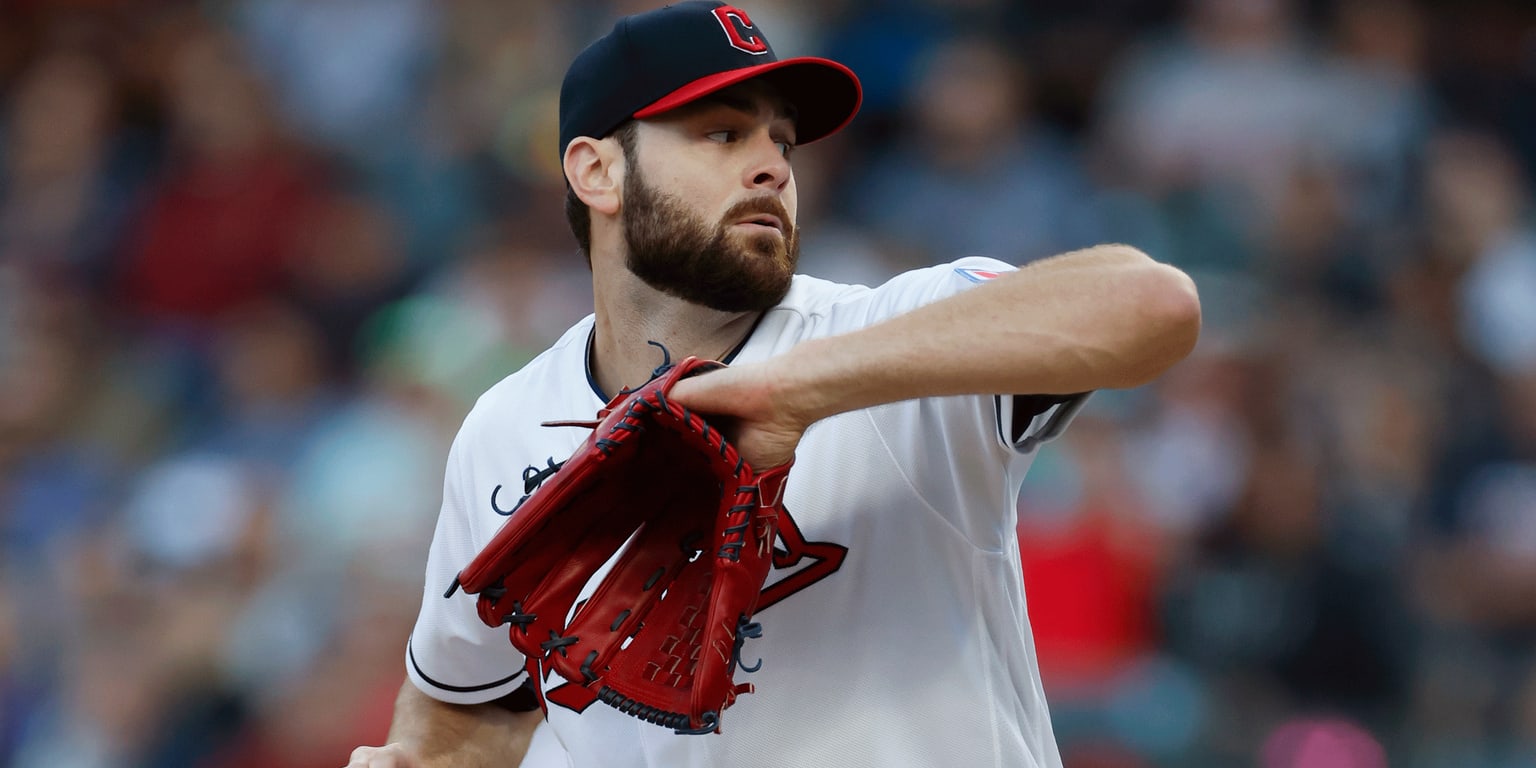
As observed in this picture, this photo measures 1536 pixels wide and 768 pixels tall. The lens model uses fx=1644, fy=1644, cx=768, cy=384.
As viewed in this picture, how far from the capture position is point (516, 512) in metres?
2.13

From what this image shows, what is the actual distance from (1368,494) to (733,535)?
3.53m

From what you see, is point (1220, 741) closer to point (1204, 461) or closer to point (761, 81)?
point (1204, 461)

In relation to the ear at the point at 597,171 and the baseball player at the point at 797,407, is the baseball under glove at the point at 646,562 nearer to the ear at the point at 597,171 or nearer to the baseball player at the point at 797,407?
the baseball player at the point at 797,407

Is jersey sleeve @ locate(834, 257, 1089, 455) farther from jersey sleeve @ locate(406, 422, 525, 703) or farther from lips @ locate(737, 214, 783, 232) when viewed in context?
jersey sleeve @ locate(406, 422, 525, 703)

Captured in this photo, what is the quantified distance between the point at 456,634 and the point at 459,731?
209 mm

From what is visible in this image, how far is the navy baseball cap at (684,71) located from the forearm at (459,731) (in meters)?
1.04

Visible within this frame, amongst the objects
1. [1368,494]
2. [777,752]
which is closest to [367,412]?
[1368,494]

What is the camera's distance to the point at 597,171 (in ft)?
9.13

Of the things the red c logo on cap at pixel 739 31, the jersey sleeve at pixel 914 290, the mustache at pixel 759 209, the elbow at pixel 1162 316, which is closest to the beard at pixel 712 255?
the mustache at pixel 759 209

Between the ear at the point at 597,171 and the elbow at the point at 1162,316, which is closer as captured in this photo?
the elbow at the point at 1162,316

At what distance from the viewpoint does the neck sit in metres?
2.69

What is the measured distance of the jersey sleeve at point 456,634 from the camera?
9.23ft

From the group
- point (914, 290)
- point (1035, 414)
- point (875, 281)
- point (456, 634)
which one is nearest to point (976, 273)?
point (914, 290)

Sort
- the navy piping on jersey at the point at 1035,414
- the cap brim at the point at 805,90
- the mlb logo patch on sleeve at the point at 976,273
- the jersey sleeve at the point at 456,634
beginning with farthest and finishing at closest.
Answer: the jersey sleeve at the point at 456,634 → the cap brim at the point at 805,90 → the mlb logo patch on sleeve at the point at 976,273 → the navy piping on jersey at the point at 1035,414
